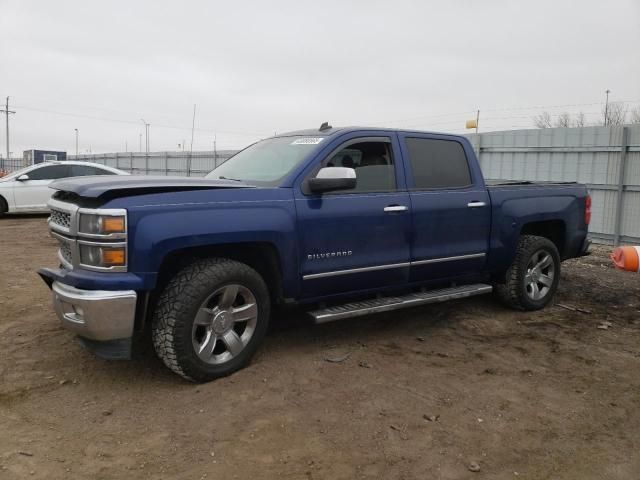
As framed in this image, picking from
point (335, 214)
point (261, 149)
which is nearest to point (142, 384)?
point (335, 214)

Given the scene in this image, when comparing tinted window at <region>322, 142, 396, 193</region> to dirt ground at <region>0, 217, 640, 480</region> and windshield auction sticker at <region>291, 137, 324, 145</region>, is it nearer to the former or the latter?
windshield auction sticker at <region>291, 137, 324, 145</region>

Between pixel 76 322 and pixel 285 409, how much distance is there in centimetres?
145

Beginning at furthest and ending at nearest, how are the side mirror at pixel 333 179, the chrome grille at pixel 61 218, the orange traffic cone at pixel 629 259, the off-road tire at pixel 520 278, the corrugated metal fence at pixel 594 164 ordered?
1. the corrugated metal fence at pixel 594 164
2. the off-road tire at pixel 520 278
3. the orange traffic cone at pixel 629 259
4. the side mirror at pixel 333 179
5. the chrome grille at pixel 61 218

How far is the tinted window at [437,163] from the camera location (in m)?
5.03

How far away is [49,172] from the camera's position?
1373cm

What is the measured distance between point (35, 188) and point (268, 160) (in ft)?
36.5

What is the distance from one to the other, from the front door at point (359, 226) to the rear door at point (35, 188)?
1128cm

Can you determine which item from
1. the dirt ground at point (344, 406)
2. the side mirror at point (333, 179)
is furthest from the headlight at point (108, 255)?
the side mirror at point (333, 179)

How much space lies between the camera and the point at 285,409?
11.5 feet

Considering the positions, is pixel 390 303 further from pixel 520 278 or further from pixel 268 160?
pixel 520 278

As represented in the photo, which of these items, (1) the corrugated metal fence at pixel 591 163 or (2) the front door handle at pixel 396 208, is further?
(1) the corrugated metal fence at pixel 591 163

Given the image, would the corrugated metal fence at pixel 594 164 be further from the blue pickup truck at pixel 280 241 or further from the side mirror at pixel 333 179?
the side mirror at pixel 333 179

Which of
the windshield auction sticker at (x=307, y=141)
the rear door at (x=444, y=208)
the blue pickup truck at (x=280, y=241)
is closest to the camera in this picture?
the blue pickup truck at (x=280, y=241)

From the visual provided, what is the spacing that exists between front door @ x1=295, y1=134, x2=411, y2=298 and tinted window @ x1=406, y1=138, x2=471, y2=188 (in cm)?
24
